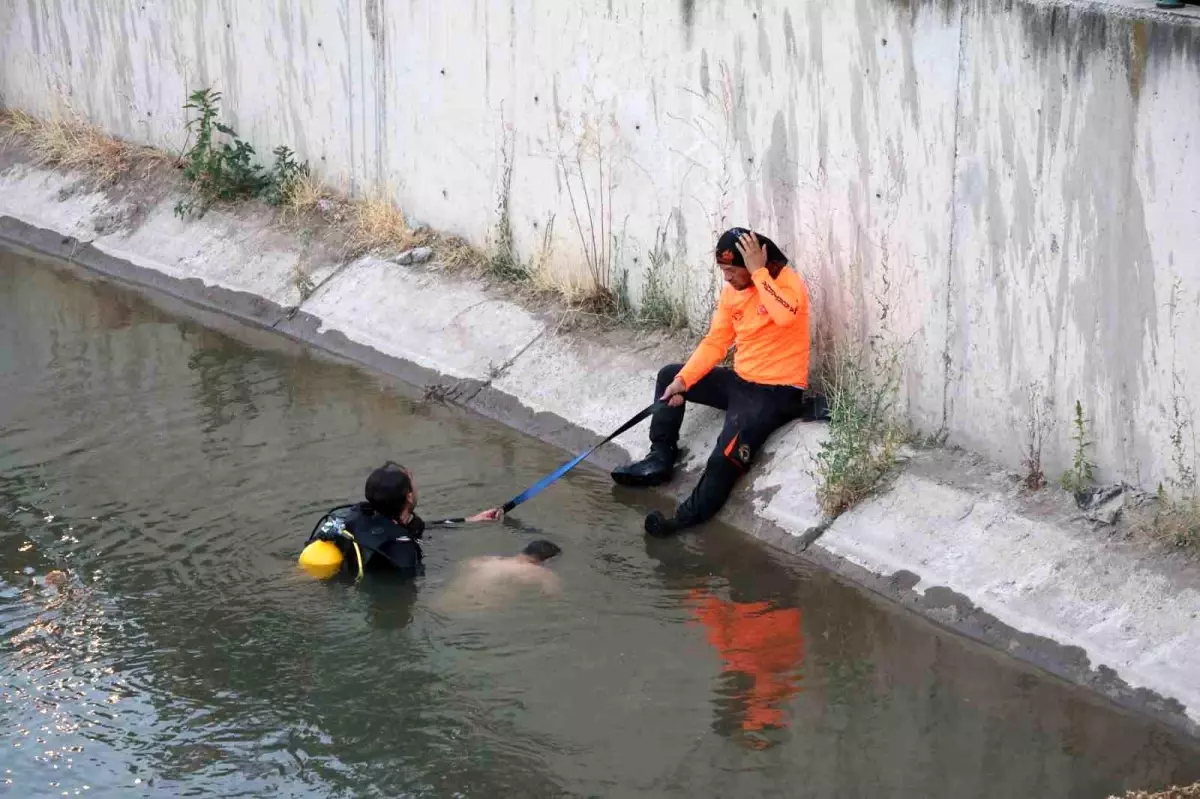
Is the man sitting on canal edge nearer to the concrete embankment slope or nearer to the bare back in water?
the concrete embankment slope

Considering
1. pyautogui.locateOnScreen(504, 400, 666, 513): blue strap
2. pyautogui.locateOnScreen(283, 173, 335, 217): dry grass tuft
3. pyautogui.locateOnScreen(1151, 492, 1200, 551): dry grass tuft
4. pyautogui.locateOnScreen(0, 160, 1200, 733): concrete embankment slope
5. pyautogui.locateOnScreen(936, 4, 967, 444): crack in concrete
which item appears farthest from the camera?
pyautogui.locateOnScreen(283, 173, 335, 217): dry grass tuft

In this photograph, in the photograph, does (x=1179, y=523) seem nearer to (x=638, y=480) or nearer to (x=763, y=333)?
(x=763, y=333)

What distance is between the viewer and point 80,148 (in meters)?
14.7

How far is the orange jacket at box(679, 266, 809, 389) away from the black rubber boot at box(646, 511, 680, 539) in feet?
2.97

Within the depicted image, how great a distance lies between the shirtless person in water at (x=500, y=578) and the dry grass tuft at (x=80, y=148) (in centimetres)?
770

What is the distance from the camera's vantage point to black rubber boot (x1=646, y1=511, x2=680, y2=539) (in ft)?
27.5

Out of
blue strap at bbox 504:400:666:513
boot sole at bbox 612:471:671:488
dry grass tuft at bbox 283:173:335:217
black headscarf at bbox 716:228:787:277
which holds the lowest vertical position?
boot sole at bbox 612:471:671:488

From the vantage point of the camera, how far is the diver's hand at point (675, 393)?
29.1 feet

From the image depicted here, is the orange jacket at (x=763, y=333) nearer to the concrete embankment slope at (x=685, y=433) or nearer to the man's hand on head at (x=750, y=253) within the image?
the man's hand on head at (x=750, y=253)

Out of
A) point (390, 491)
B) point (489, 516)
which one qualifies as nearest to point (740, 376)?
point (489, 516)

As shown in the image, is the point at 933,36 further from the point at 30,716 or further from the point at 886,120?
the point at 30,716

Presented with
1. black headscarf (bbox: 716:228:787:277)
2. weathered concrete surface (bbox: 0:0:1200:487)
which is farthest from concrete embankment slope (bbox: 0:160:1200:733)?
black headscarf (bbox: 716:228:787:277)

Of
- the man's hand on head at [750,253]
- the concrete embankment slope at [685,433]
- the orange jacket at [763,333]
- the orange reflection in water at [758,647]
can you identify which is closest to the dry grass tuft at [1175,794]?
the concrete embankment slope at [685,433]

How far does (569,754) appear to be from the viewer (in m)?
6.27
